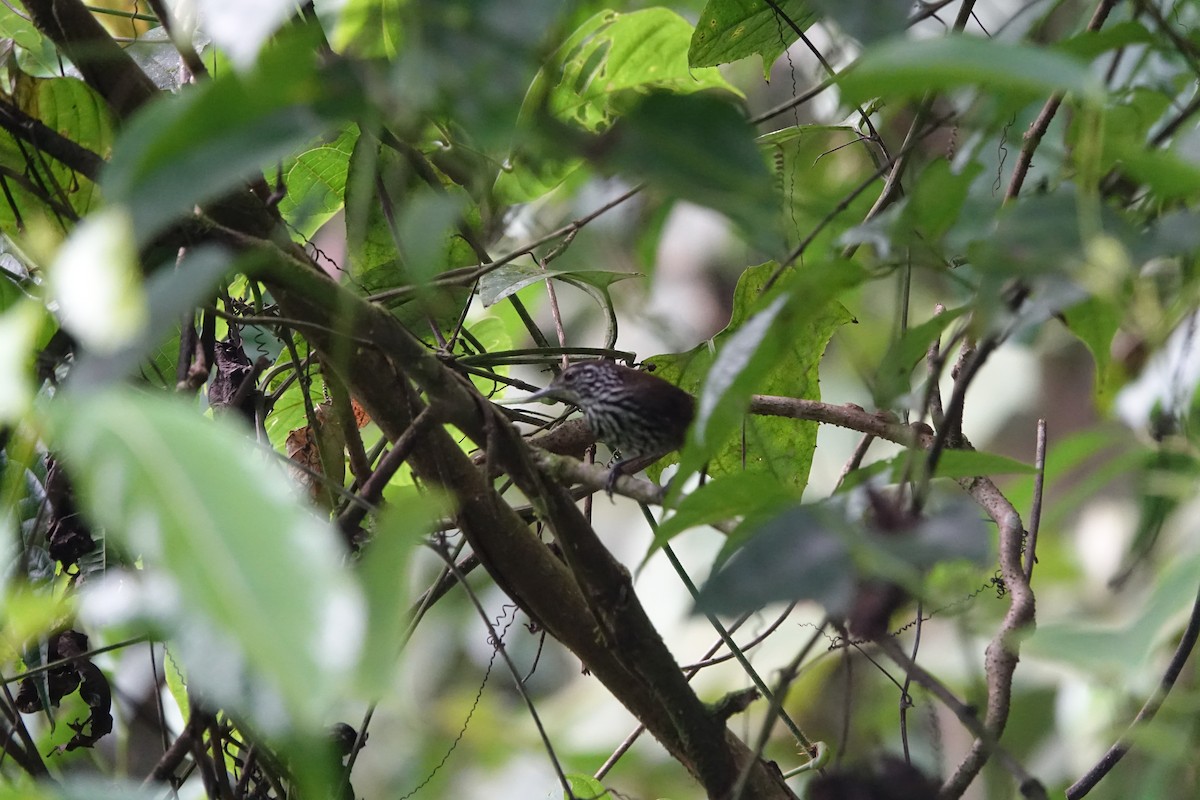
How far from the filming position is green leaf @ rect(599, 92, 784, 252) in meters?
0.64

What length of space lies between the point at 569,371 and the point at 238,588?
5.11ft

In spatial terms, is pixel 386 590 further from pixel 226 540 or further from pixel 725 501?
pixel 725 501

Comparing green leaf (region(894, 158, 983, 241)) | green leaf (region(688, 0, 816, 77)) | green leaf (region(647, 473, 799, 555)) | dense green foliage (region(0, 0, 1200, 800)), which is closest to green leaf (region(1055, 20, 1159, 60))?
dense green foliage (region(0, 0, 1200, 800))

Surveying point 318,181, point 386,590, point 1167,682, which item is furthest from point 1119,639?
point 318,181

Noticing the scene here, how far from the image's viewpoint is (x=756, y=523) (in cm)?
87

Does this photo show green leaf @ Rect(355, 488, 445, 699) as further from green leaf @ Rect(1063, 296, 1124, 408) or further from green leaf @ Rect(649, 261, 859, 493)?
green leaf @ Rect(1063, 296, 1124, 408)

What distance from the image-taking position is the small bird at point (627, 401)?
6.34 ft

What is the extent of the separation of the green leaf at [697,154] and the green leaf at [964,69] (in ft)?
0.24

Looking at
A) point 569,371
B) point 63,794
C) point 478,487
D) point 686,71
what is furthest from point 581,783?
point 686,71

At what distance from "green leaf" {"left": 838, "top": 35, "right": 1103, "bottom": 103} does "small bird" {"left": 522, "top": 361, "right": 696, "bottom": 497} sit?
1331 millimetres

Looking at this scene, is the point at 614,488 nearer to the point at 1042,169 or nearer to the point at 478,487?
the point at 478,487

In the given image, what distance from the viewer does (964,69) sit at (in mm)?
547

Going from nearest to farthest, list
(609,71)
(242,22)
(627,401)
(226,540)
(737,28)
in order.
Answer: (226,540) → (242,22) → (737,28) → (609,71) → (627,401)

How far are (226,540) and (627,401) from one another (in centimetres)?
153
